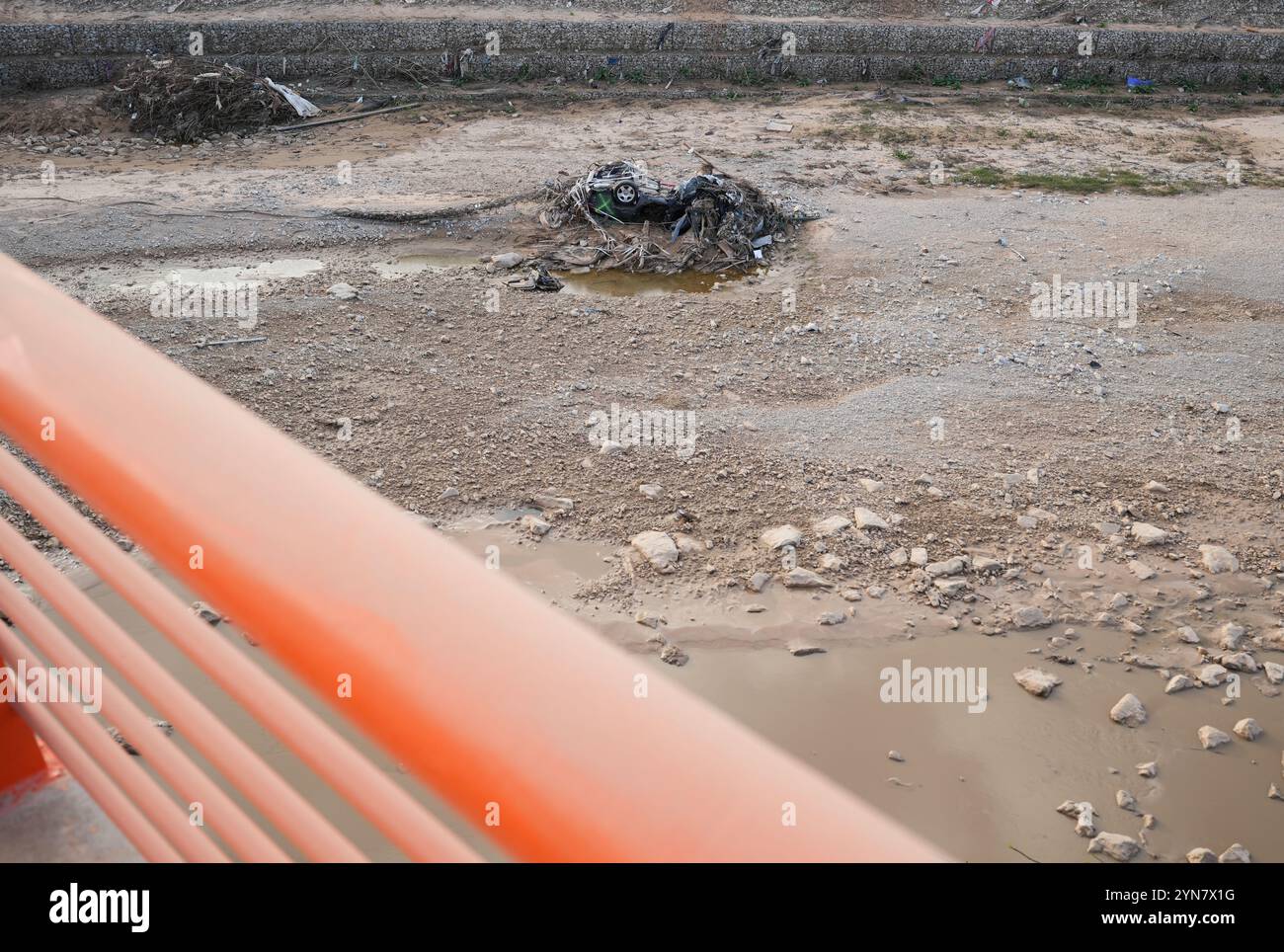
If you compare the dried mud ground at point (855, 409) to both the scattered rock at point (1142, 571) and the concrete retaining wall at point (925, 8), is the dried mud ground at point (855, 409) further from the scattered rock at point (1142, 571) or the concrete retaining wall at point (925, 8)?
the concrete retaining wall at point (925, 8)

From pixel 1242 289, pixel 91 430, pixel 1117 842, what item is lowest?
pixel 1117 842

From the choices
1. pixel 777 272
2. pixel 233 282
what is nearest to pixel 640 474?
pixel 777 272

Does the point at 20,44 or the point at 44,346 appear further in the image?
the point at 20,44

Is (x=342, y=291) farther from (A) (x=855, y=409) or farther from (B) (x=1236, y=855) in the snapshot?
(B) (x=1236, y=855)

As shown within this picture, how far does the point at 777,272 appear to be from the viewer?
328 inches

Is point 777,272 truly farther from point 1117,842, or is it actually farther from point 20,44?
point 20,44

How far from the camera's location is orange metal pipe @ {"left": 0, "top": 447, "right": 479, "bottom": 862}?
1.73 ft

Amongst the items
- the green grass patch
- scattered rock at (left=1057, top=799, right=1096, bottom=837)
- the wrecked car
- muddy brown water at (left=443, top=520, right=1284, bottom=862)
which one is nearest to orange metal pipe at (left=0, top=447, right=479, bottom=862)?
muddy brown water at (left=443, top=520, right=1284, bottom=862)

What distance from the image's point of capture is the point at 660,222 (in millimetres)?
9148

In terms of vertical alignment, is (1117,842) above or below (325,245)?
below

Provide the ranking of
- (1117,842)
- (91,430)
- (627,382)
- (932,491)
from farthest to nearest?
1. (627,382)
2. (932,491)
3. (1117,842)
4. (91,430)

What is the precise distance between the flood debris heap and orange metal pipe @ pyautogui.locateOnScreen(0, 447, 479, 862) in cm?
780

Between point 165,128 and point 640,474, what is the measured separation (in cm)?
874

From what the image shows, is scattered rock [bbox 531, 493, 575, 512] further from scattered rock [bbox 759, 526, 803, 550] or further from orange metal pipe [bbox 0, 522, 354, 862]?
orange metal pipe [bbox 0, 522, 354, 862]
